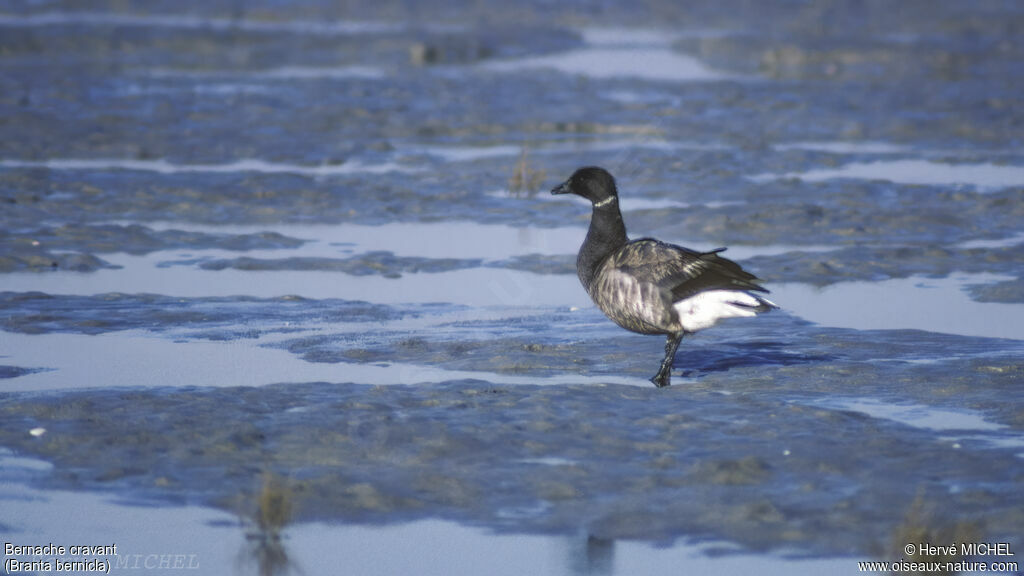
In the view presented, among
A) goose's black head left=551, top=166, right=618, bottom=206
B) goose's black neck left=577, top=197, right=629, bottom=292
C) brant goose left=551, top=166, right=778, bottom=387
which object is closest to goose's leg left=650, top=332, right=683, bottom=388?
brant goose left=551, top=166, right=778, bottom=387

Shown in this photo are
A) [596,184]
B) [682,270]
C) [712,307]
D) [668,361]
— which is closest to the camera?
[712,307]

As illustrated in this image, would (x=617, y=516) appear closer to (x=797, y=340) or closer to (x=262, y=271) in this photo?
(x=797, y=340)

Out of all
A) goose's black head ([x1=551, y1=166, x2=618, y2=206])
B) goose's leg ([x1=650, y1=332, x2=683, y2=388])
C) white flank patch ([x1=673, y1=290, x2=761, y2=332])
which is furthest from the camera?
goose's black head ([x1=551, y1=166, x2=618, y2=206])

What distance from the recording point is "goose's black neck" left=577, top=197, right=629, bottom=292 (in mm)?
9688

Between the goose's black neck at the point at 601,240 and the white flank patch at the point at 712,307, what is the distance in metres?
0.80

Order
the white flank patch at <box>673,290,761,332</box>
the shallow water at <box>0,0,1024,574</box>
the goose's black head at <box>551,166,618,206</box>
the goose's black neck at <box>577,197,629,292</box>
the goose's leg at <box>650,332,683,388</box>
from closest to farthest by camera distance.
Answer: the shallow water at <box>0,0,1024,574</box> → the white flank patch at <box>673,290,761,332</box> → the goose's leg at <box>650,332,683,388</box> → the goose's black neck at <box>577,197,629,292</box> → the goose's black head at <box>551,166,618,206</box>

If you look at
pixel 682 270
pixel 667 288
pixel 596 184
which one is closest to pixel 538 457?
pixel 667 288

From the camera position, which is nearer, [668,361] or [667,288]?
[667,288]

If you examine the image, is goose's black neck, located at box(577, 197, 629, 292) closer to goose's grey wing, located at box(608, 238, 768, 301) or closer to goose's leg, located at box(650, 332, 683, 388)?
goose's grey wing, located at box(608, 238, 768, 301)

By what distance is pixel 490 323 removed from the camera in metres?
11.0

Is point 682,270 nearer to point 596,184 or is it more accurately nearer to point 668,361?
point 668,361

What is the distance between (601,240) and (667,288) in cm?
87

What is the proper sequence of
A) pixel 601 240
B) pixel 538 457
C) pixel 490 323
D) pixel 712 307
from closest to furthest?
pixel 538 457 → pixel 712 307 → pixel 601 240 → pixel 490 323

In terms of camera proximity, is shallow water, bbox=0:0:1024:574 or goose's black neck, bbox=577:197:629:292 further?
goose's black neck, bbox=577:197:629:292
